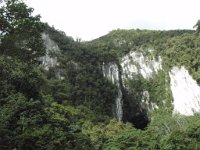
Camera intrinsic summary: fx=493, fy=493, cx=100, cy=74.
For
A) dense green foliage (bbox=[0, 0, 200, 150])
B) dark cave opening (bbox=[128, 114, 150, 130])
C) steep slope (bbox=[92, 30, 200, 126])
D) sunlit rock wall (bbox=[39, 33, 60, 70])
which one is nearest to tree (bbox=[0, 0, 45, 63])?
dense green foliage (bbox=[0, 0, 200, 150])

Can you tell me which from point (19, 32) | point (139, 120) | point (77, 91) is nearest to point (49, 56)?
point (77, 91)

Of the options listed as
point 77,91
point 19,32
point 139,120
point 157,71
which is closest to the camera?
point 19,32

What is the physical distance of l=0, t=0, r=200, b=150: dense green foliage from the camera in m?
20.0

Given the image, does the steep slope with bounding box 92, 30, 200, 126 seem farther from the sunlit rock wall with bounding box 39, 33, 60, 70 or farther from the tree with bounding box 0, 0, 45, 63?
the tree with bounding box 0, 0, 45, 63

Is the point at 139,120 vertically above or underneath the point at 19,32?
underneath

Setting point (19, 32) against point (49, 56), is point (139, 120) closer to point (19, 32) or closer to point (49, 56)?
point (49, 56)

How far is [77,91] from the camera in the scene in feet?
265

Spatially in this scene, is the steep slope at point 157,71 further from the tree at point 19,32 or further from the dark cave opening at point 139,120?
the tree at point 19,32

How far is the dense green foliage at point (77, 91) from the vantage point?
2002 cm

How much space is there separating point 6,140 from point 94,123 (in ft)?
158

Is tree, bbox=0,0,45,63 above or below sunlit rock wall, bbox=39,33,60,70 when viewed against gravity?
below

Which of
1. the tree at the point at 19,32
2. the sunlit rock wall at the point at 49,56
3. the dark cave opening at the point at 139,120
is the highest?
the sunlit rock wall at the point at 49,56

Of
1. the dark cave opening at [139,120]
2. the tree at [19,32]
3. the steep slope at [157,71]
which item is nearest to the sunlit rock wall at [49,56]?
the steep slope at [157,71]

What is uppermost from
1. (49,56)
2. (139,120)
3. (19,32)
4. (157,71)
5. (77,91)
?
(49,56)
